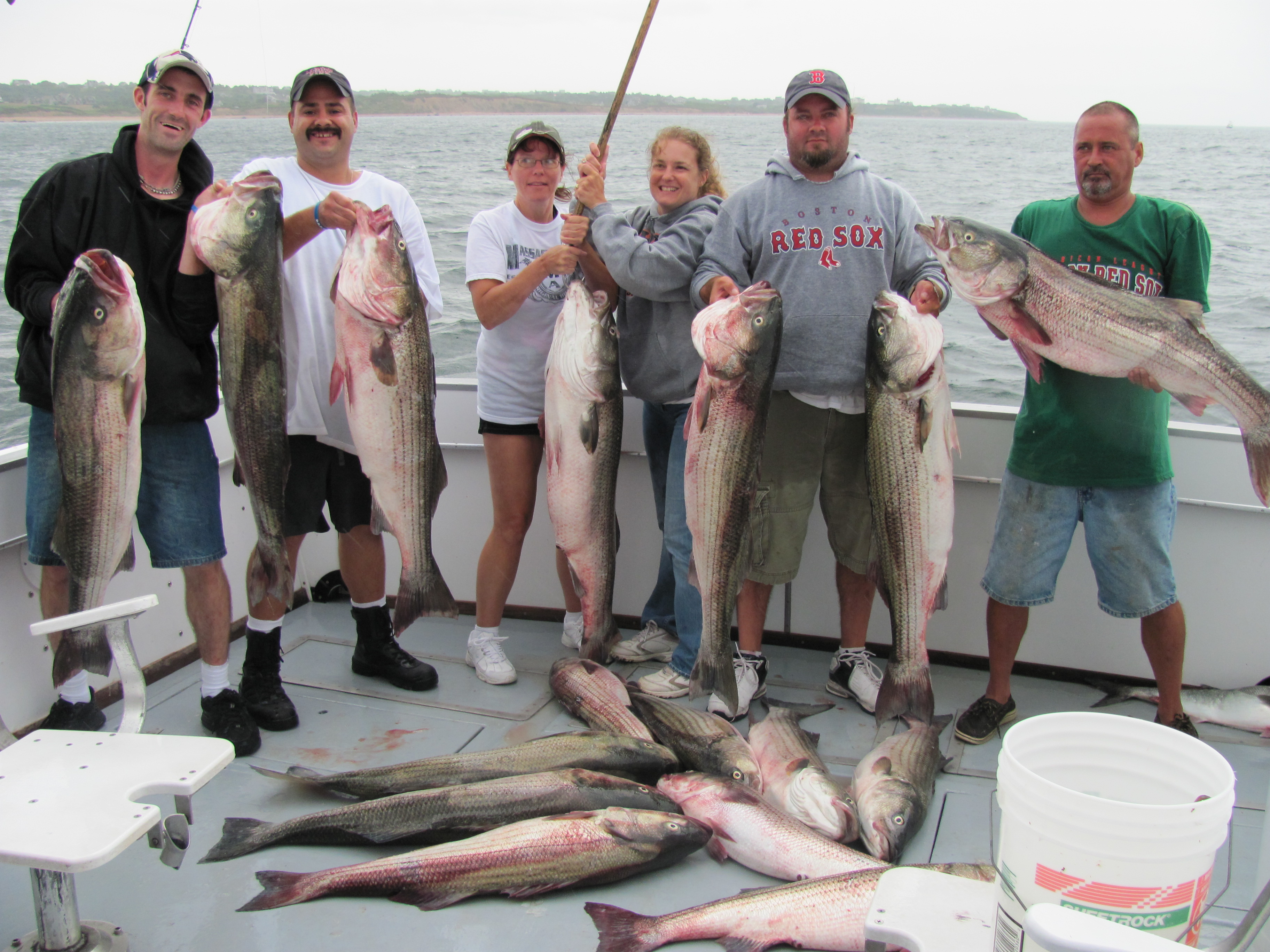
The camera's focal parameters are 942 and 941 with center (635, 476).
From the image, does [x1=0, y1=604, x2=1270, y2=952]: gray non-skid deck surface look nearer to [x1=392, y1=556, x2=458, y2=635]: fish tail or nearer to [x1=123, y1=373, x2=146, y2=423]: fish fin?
[x1=392, y1=556, x2=458, y2=635]: fish tail

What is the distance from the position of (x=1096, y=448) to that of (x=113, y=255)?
331 cm

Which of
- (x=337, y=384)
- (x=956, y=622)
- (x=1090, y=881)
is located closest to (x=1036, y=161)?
(x=956, y=622)

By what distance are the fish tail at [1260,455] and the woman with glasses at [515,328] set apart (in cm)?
231

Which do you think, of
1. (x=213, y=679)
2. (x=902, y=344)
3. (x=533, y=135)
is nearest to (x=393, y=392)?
(x=533, y=135)

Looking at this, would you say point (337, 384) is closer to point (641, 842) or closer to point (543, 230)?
point (543, 230)

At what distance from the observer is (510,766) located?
9.83ft

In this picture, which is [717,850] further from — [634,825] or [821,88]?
[821,88]

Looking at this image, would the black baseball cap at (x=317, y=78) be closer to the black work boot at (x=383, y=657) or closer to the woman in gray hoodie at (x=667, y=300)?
the woman in gray hoodie at (x=667, y=300)

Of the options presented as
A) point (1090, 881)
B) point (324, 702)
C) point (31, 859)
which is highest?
point (1090, 881)

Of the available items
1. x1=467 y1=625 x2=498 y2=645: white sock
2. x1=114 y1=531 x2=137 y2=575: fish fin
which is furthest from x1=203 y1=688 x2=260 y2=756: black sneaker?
x1=467 y1=625 x2=498 y2=645: white sock

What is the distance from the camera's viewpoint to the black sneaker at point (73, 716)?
3.33 meters

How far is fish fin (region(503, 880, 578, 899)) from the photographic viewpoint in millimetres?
2533

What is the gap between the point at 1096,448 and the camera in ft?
10.7

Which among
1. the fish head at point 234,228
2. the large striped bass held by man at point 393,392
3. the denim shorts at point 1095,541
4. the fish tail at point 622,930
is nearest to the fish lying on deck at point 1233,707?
the denim shorts at point 1095,541
